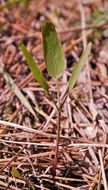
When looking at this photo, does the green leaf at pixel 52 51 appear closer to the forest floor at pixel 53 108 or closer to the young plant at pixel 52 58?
the young plant at pixel 52 58

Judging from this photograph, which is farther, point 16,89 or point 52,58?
point 16,89

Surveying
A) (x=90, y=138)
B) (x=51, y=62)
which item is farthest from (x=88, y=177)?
(x=51, y=62)

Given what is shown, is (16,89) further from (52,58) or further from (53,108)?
(52,58)

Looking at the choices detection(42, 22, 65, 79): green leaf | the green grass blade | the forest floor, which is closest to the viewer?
detection(42, 22, 65, 79): green leaf

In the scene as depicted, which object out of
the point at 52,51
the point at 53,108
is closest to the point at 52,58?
the point at 52,51

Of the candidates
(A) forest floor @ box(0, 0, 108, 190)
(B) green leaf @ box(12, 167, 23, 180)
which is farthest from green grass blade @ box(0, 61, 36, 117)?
(B) green leaf @ box(12, 167, 23, 180)

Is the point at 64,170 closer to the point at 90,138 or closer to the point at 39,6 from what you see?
the point at 90,138

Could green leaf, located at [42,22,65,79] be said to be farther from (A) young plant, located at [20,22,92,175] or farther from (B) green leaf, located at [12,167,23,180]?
(B) green leaf, located at [12,167,23,180]
